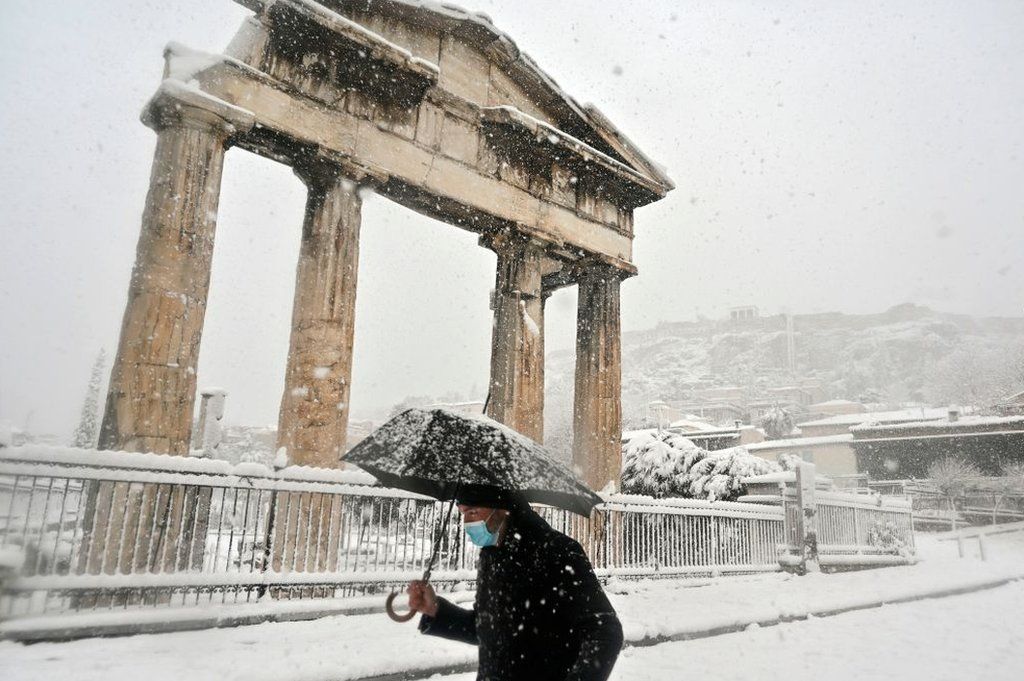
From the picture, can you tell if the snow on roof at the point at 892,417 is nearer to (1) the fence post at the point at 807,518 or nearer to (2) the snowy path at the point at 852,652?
(1) the fence post at the point at 807,518

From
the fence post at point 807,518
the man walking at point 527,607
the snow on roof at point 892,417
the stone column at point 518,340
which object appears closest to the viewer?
the man walking at point 527,607

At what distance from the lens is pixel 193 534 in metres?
6.36

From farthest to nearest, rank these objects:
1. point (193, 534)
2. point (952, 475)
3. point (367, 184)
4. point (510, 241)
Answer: point (952, 475) → point (510, 241) → point (367, 184) → point (193, 534)

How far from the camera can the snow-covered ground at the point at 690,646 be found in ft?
15.4

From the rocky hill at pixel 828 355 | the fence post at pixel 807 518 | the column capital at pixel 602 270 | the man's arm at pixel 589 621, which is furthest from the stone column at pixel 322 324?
the rocky hill at pixel 828 355

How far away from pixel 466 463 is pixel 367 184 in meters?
9.13

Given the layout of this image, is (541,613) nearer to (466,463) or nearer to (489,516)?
(489,516)

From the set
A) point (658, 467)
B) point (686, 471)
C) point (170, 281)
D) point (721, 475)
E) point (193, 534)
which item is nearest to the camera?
point (193, 534)

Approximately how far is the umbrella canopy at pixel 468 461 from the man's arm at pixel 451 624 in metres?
0.42

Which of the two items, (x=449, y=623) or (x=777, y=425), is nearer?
(x=449, y=623)

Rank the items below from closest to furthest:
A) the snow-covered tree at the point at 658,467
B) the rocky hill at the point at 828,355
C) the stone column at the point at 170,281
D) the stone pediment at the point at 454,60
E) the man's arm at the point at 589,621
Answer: the man's arm at the point at 589,621 → the stone column at the point at 170,281 → the stone pediment at the point at 454,60 → the snow-covered tree at the point at 658,467 → the rocky hill at the point at 828,355

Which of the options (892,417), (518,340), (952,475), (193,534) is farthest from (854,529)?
(892,417)

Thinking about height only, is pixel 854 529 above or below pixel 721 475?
below

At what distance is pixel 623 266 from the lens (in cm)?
1434
